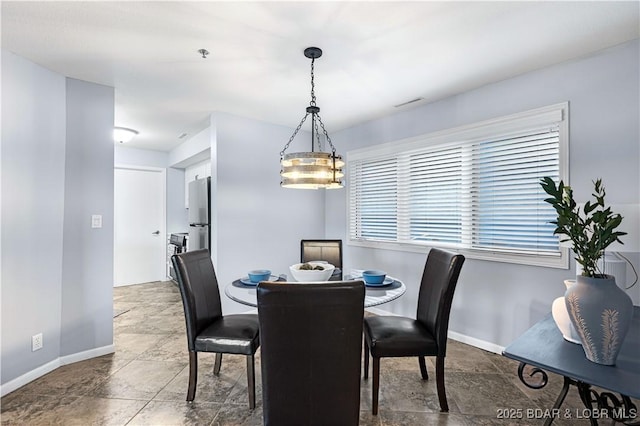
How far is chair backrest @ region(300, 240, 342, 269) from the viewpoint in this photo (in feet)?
10.9

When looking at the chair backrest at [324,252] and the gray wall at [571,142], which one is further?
the chair backrest at [324,252]

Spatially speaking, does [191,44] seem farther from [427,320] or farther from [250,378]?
[427,320]

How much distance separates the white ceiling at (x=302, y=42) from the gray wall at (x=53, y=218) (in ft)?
0.93

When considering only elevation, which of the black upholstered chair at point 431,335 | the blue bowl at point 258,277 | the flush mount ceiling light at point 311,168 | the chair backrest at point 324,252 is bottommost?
the black upholstered chair at point 431,335

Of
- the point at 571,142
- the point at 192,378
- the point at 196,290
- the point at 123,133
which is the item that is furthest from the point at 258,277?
the point at 123,133

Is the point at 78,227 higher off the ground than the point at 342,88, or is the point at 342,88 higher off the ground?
the point at 342,88

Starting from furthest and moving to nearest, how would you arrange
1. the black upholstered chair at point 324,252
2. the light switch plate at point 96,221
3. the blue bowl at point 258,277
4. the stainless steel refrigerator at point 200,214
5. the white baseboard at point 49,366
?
the stainless steel refrigerator at point 200,214 → the black upholstered chair at point 324,252 → the light switch plate at point 96,221 → the blue bowl at point 258,277 → the white baseboard at point 49,366

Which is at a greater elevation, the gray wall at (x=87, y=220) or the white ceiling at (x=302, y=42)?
the white ceiling at (x=302, y=42)

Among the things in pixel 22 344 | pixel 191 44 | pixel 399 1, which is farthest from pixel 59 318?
pixel 399 1

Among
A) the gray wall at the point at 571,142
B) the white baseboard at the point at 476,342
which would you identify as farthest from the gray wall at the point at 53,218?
the white baseboard at the point at 476,342

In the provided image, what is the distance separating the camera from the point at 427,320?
7.29ft

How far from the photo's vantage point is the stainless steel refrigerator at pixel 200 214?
4.18 m

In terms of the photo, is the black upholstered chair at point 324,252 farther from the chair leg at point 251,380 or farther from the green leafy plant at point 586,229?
the green leafy plant at point 586,229

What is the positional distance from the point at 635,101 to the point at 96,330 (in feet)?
15.3
